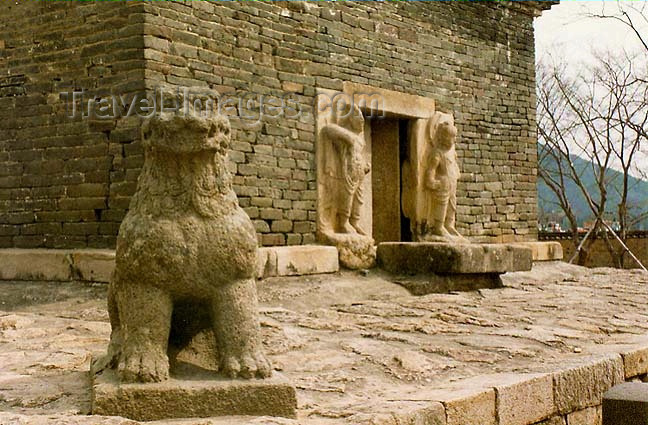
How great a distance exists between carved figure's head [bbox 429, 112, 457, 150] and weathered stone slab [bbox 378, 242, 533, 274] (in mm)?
1891

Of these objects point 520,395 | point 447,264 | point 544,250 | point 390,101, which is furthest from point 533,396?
point 544,250

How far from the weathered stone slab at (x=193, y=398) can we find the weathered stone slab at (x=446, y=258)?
17.6 ft

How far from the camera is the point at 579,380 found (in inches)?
178

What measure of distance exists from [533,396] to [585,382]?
0.57 metres

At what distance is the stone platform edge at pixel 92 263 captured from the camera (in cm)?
709

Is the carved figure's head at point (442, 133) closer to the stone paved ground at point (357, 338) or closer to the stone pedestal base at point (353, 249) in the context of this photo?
the stone pedestal base at point (353, 249)

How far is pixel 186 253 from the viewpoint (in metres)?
3.18

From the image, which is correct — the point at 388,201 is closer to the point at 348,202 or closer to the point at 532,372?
the point at 348,202

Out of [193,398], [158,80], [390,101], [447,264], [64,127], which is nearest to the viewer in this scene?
[193,398]

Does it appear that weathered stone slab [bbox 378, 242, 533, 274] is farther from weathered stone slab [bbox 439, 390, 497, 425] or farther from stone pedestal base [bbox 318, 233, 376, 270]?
weathered stone slab [bbox 439, 390, 497, 425]

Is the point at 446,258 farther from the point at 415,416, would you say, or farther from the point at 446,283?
the point at 415,416

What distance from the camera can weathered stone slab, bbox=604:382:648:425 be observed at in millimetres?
3918

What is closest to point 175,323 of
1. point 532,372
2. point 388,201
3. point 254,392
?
point 254,392

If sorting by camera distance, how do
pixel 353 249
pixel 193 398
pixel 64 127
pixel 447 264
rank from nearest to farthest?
pixel 193 398
pixel 64 127
pixel 447 264
pixel 353 249
